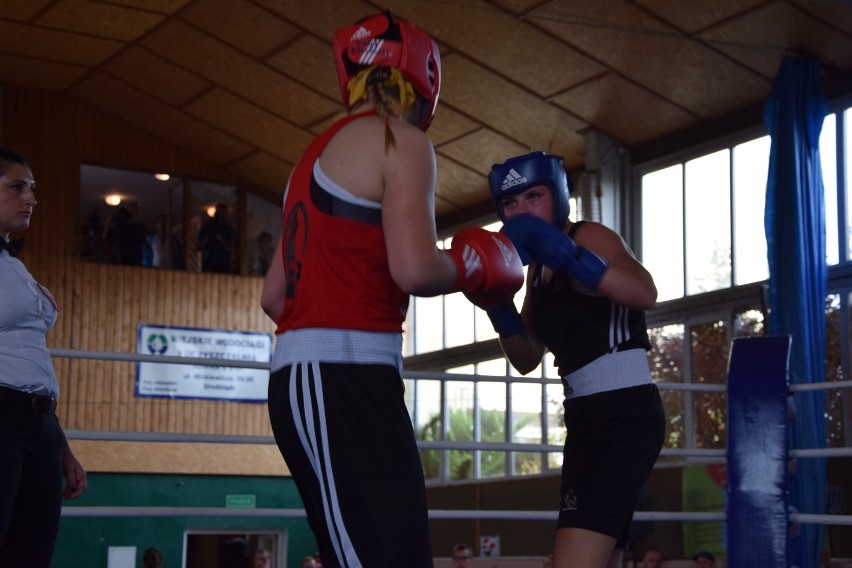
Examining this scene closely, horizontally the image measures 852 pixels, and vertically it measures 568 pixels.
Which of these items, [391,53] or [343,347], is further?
[391,53]

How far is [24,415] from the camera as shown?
2.61 meters

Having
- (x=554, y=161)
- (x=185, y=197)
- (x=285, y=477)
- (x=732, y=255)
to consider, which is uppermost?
(x=185, y=197)

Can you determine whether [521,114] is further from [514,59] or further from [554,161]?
[554,161]

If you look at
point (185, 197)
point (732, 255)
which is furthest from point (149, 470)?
point (732, 255)

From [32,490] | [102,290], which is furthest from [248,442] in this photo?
[102,290]

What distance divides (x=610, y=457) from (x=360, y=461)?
109cm

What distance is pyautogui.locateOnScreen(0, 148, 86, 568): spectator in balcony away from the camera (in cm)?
257

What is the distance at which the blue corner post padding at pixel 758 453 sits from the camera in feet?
12.0

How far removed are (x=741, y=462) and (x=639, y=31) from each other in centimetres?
727

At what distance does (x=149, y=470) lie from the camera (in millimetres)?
14398

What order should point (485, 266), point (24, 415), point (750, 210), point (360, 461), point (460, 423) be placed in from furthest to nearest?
point (460, 423) → point (750, 210) → point (24, 415) → point (485, 266) → point (360, 461)

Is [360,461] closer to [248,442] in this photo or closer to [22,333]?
[22,333]

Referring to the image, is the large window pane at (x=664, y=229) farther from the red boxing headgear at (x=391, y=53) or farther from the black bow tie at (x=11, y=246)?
the red boxing headgear at (x=391, y=53)

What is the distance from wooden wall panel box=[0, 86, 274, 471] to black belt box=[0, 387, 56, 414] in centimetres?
1152
